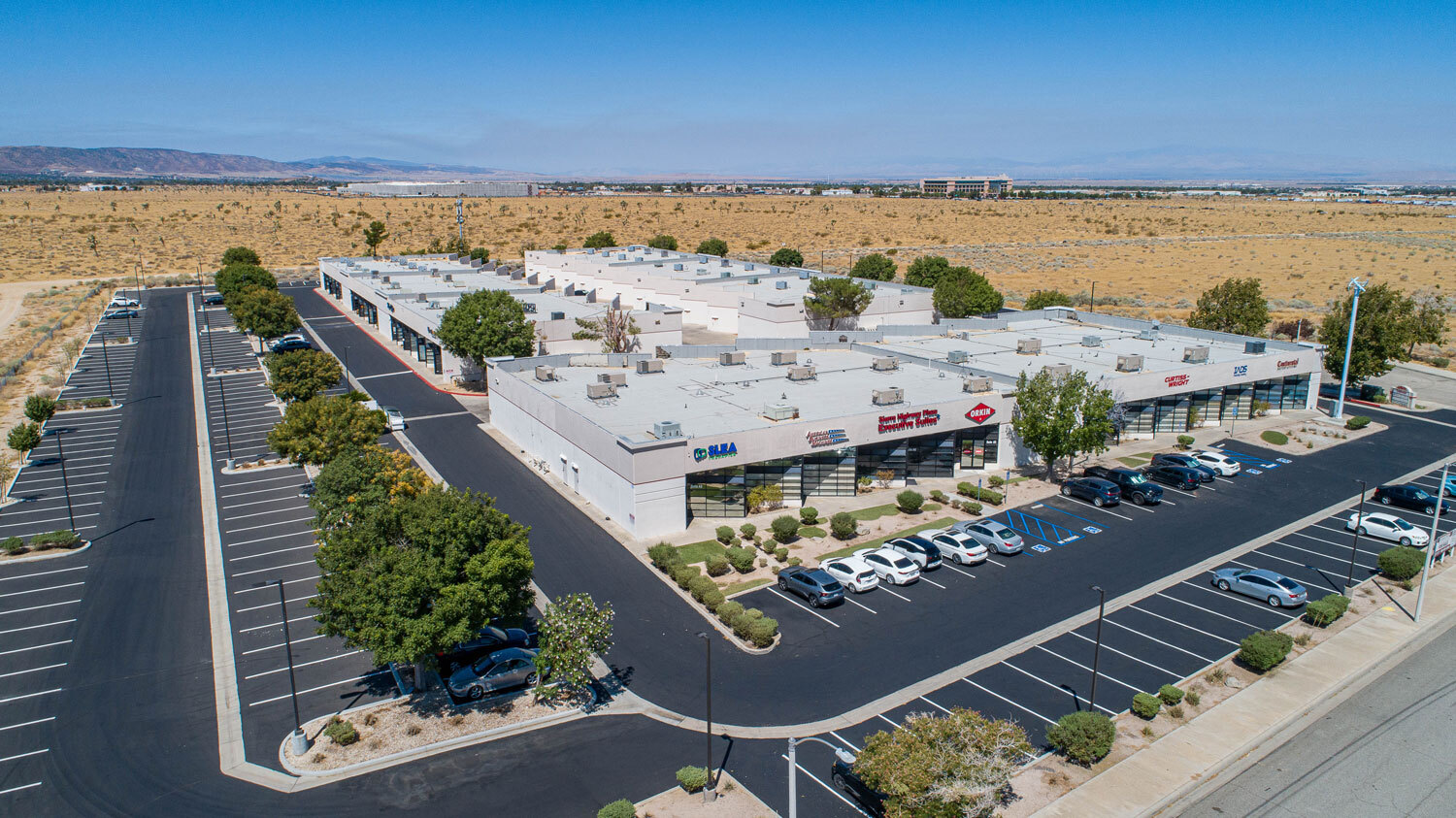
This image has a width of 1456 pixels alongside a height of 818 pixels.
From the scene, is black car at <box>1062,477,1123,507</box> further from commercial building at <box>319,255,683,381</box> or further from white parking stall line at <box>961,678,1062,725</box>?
commercial building at <box>319,255,683,381</box>

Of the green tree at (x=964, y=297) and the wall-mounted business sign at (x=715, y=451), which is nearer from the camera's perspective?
the wall-mounted business sign at (x=715, y=451)

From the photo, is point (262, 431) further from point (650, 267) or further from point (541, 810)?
point (650, 267)

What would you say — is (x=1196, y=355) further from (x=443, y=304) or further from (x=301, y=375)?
(x=443, y=304)

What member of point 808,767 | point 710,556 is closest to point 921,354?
point 710,556

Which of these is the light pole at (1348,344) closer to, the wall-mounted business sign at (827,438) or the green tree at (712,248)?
the wall-mounted business sign at (827,438)

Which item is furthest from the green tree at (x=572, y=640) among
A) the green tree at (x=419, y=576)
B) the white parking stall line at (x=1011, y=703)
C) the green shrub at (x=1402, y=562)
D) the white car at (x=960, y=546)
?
the green shrub at (x=1402, y=562)

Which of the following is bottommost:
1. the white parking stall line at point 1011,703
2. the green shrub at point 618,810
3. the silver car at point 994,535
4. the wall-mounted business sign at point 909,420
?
the white parking stall line at point 1011,703
